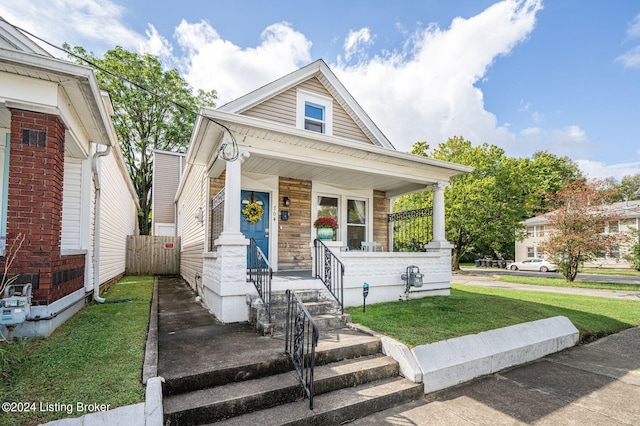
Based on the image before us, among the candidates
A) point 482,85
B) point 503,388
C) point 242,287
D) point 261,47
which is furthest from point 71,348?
point 482,85

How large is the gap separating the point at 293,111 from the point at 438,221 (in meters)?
4.93

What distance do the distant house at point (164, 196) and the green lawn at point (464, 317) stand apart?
15061mm

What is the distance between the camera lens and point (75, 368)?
3027 mm

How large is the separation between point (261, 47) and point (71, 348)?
873 cm

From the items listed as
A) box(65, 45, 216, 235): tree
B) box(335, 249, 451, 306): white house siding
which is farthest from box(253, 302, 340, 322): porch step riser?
box(65, 45, 216, 235): tree

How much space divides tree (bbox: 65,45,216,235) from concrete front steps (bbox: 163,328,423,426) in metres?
22.2

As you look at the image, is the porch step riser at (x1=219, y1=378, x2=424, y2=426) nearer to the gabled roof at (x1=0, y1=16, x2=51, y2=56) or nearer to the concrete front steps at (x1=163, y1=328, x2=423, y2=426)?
the concrete front steps at (x1=163, y1=328, x2=423, y2=426)

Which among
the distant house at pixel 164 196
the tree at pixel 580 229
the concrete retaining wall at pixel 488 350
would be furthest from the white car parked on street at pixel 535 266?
the distant house at pixel 164 196

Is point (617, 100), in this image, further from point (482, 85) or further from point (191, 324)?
point (191, 324)

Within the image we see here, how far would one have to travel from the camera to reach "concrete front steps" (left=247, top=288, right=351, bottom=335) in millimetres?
4751

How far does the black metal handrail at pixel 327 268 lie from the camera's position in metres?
6.04

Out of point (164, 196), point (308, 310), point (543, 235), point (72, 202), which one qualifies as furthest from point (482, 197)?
point (72, 202)

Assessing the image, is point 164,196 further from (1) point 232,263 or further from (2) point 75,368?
(2) point 75,368

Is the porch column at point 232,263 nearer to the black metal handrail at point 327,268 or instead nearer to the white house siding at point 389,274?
the black metal handrail at point 327,268
